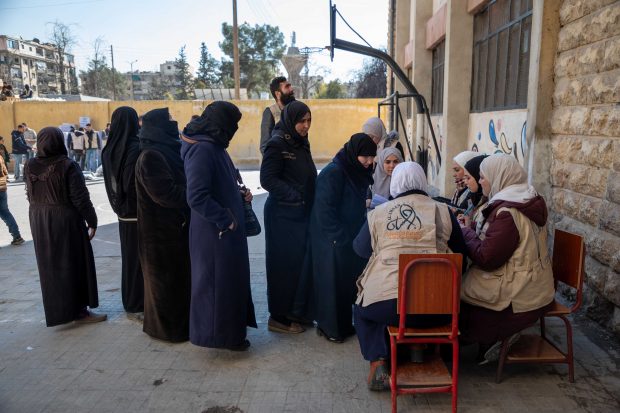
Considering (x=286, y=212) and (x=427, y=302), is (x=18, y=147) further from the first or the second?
(x=427, y=302)

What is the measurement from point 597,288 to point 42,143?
4687 mm

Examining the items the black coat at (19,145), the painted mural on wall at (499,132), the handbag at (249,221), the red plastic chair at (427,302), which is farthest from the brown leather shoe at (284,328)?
the black coat at (19,145)

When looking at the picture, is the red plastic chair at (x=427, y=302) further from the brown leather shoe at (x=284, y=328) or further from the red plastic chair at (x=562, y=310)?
the brown leather shoe at (x=284, y=328)

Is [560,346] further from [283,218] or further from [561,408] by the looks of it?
[283,218]

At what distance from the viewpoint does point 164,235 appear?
12.9 feet

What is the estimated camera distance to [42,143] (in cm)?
421

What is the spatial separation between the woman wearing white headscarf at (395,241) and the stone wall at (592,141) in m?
1.53

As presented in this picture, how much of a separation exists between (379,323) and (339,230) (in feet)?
2.98

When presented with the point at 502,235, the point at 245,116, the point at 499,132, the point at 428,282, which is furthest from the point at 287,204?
the point at 245,116

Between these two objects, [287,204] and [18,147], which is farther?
[18,147]

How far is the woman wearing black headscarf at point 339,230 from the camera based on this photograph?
375 cm

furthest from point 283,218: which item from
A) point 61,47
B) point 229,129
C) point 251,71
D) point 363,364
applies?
point 61,47

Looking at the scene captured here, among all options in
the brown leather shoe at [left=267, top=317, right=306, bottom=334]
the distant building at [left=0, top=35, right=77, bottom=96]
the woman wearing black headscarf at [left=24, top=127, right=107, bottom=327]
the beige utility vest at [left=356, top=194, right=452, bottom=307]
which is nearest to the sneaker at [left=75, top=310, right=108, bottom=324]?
the woman wearing black headscarf at [left=24, top=127, right=107, bottom=327]

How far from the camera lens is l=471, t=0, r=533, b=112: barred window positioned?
5.77 m
